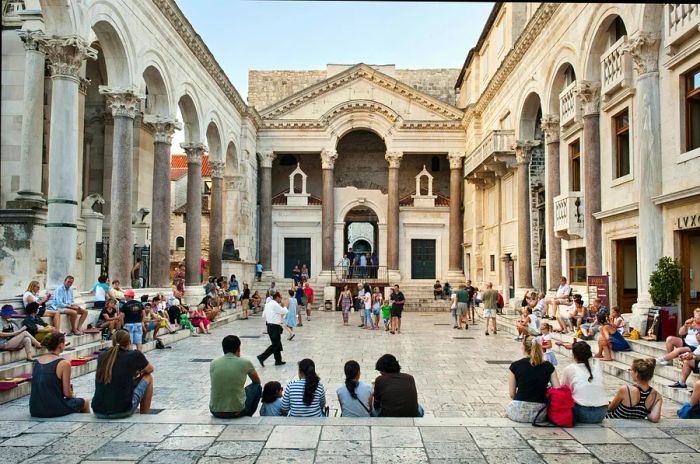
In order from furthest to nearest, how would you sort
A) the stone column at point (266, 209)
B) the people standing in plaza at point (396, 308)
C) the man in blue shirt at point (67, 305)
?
the stone column at point (266, 209) → the people standing in plaza at point (396, 308) → the man in blue shirt at point (67, 305)

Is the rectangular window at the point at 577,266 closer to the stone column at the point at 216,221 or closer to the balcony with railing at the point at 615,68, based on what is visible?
the balcony with railing at the point at 615,68

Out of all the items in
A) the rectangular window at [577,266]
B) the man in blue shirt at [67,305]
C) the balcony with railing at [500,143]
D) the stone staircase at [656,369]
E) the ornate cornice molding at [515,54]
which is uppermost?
the ornate cornice molding at [515,54]

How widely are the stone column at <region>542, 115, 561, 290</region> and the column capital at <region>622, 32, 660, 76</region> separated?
6538mm

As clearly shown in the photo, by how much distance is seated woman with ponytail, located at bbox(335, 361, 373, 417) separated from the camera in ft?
22.8

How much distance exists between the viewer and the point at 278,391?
7250 millimetres

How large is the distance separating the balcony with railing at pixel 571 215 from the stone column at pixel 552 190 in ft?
5.00

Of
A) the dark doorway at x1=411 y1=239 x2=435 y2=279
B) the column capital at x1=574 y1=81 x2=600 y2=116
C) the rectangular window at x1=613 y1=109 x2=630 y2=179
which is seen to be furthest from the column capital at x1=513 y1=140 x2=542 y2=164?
the dark doorway at x1=411 y1=239 x2=435 y2=279

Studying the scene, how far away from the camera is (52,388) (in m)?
6.98

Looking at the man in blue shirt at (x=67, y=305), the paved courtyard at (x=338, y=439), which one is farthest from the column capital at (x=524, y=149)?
the man in blue shirt at (x=67, y=305)

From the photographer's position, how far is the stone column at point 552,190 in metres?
19.4

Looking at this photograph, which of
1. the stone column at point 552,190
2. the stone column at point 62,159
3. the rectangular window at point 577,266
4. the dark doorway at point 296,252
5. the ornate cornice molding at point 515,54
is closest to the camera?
the stone column at point 62,159

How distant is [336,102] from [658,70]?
23201mm

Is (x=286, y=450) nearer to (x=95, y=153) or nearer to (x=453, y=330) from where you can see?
(x=453, y=330)

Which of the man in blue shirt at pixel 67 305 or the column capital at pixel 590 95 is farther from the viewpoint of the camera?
the column capital at pixel 590 95
